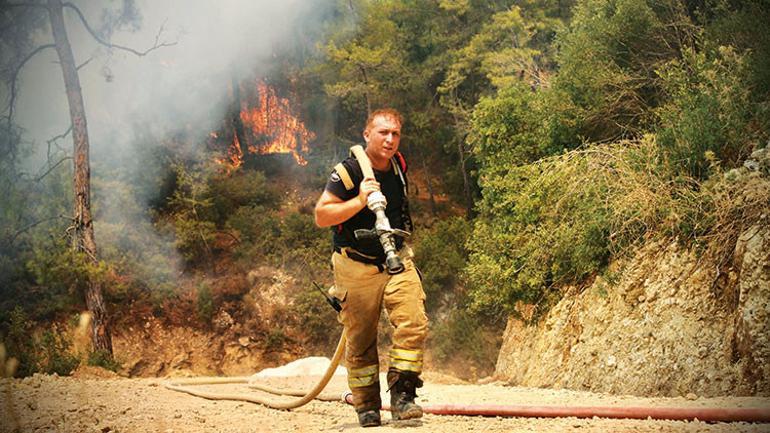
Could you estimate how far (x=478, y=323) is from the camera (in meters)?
17.6

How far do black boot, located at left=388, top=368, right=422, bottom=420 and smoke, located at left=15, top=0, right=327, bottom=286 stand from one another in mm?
15513

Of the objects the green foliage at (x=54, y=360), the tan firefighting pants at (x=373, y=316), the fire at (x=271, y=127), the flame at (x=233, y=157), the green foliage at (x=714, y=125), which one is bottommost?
the green foliage at (x=54, y=360)

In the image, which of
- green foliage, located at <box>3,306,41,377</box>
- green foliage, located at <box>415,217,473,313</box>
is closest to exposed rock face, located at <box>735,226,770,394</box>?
green foliage, located at <box>3,306,41,377</box>

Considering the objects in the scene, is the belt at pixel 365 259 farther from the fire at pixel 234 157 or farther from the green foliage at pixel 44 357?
the fire at pixel 234 157

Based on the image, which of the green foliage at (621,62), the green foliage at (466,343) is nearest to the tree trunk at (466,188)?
the green foliage at (466,343)

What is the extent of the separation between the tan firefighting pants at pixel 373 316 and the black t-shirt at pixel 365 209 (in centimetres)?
11

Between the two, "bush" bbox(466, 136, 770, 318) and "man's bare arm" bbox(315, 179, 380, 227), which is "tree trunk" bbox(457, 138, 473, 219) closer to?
"bush" bbox(466, 136, 770, 318)

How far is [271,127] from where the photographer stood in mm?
26328

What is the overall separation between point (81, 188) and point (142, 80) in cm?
937

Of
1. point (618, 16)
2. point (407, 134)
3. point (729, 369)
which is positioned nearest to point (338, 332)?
point (407, 134)

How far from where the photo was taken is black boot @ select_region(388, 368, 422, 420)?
4.98m

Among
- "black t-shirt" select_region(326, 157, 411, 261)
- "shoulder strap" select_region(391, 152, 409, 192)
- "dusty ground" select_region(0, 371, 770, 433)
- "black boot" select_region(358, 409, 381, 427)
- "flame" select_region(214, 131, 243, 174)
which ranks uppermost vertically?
"flame" select_region(214, 131, 243, 174)

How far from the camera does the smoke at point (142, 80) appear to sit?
787 inches

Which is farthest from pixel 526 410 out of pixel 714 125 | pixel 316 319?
pixel 316 319
